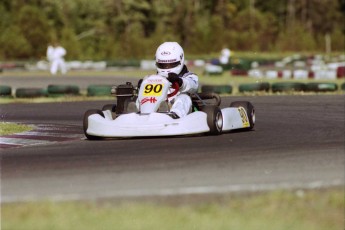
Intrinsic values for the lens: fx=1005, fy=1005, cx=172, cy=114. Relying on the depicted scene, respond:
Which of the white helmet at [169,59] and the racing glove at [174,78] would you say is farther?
the white helmet at [169,59]

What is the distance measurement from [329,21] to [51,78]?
46.7m

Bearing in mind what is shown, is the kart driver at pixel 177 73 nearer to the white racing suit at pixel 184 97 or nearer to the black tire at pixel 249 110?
the white racing suit at pixel 184 97

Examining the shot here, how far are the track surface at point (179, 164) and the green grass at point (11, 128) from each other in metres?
1.34

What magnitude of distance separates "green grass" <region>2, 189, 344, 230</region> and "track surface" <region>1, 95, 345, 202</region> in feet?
1.14

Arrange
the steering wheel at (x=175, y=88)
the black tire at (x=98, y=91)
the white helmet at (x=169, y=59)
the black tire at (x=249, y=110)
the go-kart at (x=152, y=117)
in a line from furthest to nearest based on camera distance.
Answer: the black tire at (x=98, y=91) → the black tire at (x=249, y=110) → the white helmet at (x=169, y=59) → the steering wheel at (x=175, y=88) → the go-kart at (x=152, y=117)

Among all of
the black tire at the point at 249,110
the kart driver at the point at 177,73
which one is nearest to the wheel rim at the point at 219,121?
the kart driver at the point at 177,73

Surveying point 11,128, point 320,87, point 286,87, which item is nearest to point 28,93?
point 286,87

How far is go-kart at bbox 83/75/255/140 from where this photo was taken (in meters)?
10.5

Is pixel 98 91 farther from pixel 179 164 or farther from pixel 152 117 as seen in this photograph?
pixel 179 164

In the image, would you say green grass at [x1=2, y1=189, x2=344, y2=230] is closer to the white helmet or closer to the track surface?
the track surface

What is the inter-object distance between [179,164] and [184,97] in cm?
291

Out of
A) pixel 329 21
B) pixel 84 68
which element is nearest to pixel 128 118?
pixel 84 68

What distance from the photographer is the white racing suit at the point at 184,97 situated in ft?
35.5

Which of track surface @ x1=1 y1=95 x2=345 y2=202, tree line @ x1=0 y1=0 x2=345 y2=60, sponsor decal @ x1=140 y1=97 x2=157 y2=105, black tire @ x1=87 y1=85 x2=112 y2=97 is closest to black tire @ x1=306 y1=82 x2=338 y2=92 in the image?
black tire @ x1=87 y1=85 x2=112 y2=97
